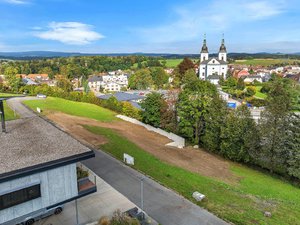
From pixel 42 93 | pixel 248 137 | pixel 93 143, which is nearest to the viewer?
pixel 248 137

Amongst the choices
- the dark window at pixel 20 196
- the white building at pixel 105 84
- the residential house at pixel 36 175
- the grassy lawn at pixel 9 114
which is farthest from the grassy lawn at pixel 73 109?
the white building at pixel 105 84

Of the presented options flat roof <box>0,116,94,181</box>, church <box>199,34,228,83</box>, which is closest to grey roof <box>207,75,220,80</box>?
church <box>199,34,228,83</box>

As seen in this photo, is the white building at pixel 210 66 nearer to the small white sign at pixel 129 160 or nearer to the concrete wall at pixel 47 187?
the small white sign at pixel 129 160

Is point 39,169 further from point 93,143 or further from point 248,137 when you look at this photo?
point 248,137

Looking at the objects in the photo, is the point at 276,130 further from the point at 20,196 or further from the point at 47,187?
the point at 20,196

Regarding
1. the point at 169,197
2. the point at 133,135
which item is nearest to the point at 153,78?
the point at 133,135

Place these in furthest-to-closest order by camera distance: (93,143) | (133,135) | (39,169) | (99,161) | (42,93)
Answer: (42,93) → (133,135) → (93,143) → (99,161) → (39,169)
